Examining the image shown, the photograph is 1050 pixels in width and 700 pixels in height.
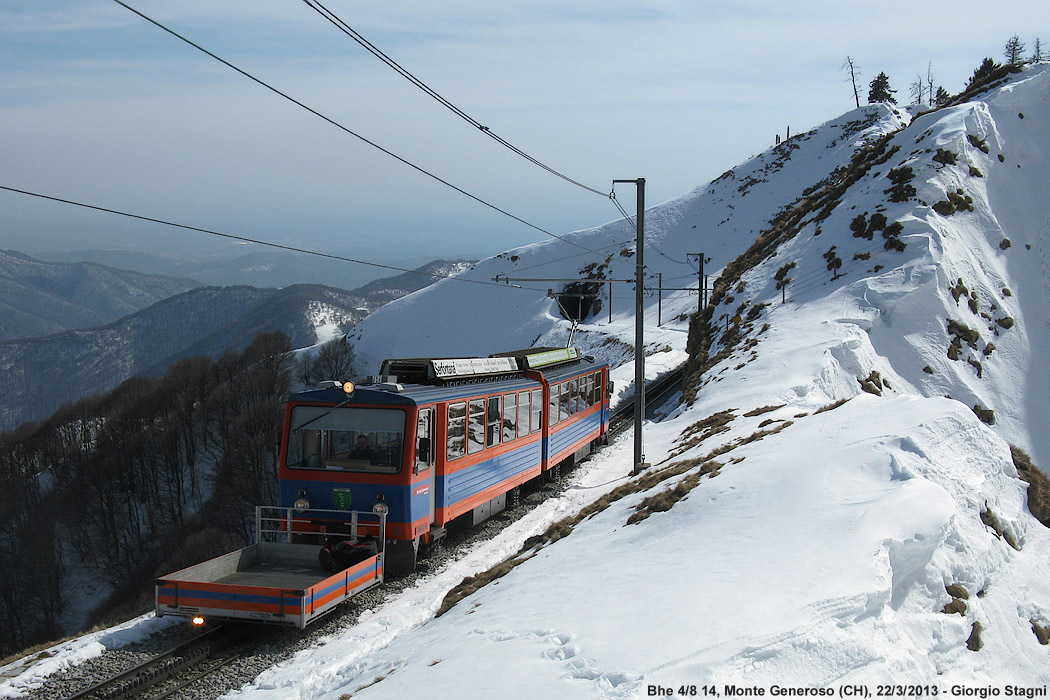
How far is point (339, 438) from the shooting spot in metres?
13.4

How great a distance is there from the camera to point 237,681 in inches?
372

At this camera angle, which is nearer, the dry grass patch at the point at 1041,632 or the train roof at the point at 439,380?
the dry grass patch at the point at 1041,632

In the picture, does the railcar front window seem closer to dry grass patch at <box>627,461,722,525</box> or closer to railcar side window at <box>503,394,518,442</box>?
railcar side window at <box>503,394,518,442</box>

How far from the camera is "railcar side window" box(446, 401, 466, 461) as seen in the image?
1437 centimetres

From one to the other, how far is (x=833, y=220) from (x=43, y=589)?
56.5 meters

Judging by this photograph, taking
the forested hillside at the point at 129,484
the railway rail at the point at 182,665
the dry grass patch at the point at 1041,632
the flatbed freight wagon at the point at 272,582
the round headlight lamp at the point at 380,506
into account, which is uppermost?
Answer: the round headlight lamp at the point at 380,506

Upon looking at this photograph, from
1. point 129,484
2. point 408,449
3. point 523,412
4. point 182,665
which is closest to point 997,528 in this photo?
point 408,449

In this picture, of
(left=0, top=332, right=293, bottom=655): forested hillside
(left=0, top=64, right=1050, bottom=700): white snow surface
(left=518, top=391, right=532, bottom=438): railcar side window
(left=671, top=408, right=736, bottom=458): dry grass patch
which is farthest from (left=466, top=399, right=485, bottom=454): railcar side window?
(left=0, top=332, right=293, bottom=655): forested hillside

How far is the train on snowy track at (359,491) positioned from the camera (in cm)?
1059

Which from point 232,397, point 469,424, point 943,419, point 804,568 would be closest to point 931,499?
point 804,568

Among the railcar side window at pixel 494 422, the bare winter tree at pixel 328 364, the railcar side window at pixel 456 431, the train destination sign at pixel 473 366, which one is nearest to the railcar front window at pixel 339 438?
the railcar side window at pixel 456 431

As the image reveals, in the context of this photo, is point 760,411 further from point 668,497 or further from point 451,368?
point 451,368

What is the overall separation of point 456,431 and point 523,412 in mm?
3762

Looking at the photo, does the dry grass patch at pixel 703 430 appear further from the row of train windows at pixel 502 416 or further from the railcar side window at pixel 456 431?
the railcar side window at pixel 456 431
